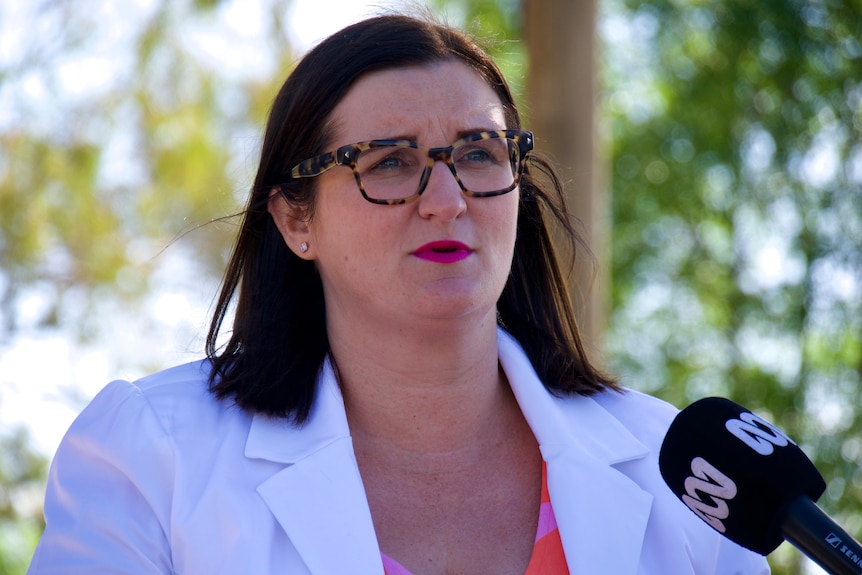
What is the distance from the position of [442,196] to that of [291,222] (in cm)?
56

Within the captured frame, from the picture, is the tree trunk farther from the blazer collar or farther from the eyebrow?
the eyebrow

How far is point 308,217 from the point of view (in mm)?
3121

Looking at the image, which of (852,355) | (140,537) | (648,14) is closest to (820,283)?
(852,355)

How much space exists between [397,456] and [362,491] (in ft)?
0.86

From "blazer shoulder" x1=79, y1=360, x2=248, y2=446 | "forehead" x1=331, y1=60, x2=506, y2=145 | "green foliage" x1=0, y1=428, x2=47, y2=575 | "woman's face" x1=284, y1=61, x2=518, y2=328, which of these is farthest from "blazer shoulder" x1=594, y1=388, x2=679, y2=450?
"green foliage" x1=0, y1=428, x2=47, y2=575

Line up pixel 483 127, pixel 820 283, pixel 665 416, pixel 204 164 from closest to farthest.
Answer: pixel 483 127
pixel 665 416
pixel 204 164
pixel 820 283

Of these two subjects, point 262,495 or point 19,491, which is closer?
point 262,495

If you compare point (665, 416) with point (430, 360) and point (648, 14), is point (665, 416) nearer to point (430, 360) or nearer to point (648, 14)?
point (430, 360)

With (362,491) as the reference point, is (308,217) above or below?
above

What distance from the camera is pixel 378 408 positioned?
305 cm

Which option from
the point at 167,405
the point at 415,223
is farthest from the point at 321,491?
the point at 415,223

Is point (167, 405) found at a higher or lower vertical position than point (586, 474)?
higher

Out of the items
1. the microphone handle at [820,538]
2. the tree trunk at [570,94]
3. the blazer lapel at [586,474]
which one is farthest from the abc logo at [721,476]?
the tree trunk at [570,94]

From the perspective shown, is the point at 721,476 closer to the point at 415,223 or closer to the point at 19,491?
the point at 415,223
